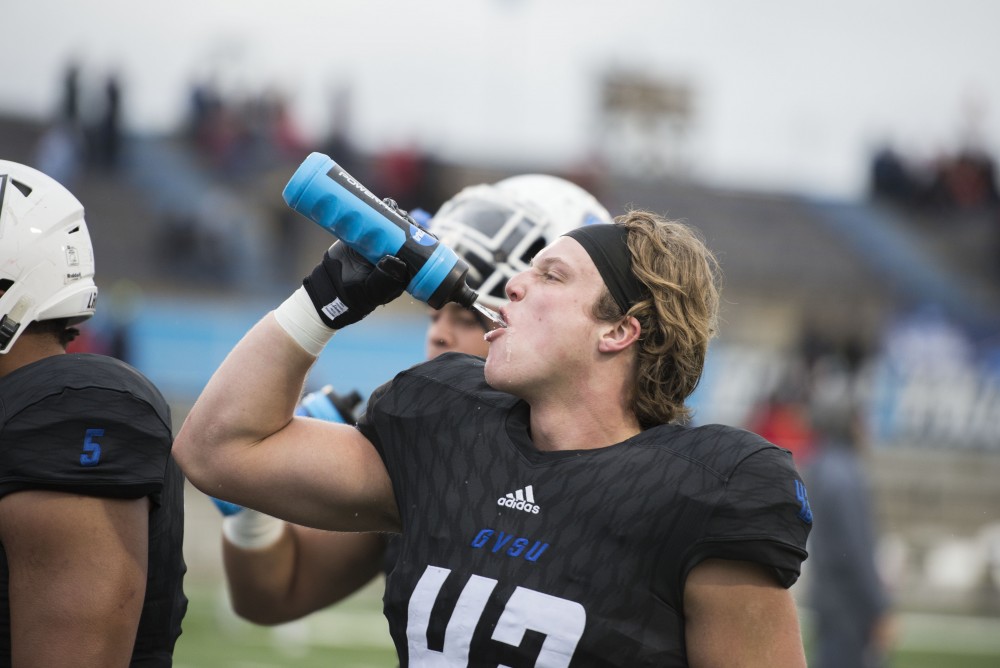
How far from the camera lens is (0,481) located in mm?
2355

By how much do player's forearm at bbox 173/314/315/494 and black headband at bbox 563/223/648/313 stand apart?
0.65 meters

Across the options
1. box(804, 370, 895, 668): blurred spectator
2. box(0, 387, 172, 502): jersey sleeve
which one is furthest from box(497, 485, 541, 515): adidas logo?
box(804, 370, 895, 668): blurred spectator

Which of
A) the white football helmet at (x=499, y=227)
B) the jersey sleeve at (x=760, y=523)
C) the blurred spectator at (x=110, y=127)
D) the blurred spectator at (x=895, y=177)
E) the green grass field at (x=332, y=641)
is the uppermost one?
the white football helmet at (x=499, y=227)

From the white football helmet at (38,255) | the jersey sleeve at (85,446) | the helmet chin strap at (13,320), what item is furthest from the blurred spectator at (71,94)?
the jersey sleeve at (85,446)

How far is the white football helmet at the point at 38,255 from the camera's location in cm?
Result: 257

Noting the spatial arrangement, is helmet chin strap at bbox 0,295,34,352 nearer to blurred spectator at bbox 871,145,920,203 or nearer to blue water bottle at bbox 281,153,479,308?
blue water bottle at bbox 281,153,479,308

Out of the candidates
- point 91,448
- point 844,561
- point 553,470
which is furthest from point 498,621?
point 844,561

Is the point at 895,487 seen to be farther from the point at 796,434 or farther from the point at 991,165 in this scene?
the point at 991,165

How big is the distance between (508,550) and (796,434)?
1150cm

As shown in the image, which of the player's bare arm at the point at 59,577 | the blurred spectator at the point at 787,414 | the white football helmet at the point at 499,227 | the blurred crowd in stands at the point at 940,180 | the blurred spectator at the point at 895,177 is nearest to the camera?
the player's bare arm at the point at 59,577

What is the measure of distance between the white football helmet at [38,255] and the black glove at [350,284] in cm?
50

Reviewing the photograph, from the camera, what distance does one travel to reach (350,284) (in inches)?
101

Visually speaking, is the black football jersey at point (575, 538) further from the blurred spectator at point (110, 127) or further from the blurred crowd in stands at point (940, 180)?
the blurred crowd in stands at point (940, 180)

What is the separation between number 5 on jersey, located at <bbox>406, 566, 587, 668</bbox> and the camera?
231cm
